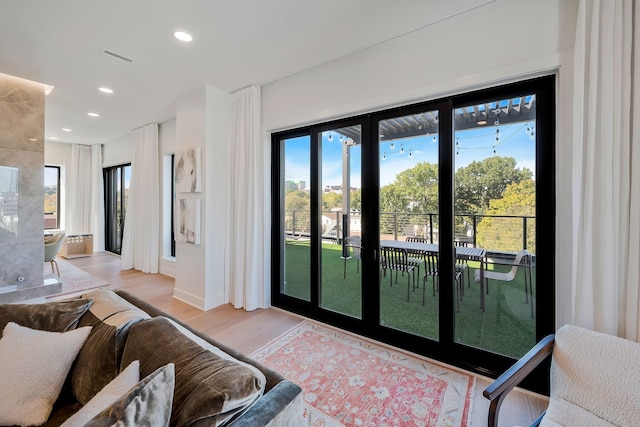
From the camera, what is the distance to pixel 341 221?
3.14 m

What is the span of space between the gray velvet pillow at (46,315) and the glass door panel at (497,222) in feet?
8.96

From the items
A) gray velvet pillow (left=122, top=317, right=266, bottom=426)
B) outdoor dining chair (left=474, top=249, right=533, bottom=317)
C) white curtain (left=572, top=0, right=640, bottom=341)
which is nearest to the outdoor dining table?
outdoor dining chair (left=474, top=249, right=533, bottom=317)

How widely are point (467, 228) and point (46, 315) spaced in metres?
2.95

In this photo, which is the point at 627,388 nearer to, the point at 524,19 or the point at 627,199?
the point at 627,199

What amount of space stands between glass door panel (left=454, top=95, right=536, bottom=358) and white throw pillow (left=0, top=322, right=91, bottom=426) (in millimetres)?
2664

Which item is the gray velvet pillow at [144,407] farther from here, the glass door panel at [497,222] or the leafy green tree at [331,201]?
the leafy green tree at [331,201]

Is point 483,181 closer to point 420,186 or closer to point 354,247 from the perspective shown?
point 420,186

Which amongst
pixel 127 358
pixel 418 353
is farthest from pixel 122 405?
pixel 418 353

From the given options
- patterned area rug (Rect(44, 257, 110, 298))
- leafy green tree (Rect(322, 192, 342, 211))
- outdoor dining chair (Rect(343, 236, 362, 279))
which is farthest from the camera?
patterned area rug (Rect(44, 257, 110, 298))

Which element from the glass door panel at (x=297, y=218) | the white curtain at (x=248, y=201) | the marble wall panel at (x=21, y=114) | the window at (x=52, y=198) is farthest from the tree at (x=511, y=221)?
the window at (x=52, y=198)

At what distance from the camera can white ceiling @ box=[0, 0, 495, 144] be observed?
213cm

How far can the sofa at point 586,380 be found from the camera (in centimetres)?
125

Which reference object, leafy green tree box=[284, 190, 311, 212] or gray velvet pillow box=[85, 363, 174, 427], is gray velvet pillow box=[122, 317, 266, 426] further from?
leafy green tree box=[284, 190, 311, 212]

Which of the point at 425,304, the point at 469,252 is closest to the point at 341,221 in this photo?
the point at 425,304
